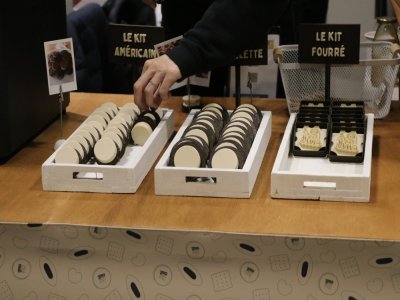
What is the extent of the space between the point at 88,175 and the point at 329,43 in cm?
74

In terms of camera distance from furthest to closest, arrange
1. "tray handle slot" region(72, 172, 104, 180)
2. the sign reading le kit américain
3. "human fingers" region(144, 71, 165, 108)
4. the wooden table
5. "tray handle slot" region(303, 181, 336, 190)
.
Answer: the sign reading le kit américain → "human fingers" region(144, 71, 165, 108) → "tray handle slot" region(72, 172, 104, 180) → "tray handle slot" region(303, 181, 336, 190) → the wooden table

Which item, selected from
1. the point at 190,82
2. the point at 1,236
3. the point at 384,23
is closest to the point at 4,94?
the point at 1,236

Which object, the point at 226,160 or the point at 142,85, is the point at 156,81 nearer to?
the point at 142,85

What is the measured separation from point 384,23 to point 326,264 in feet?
3.42

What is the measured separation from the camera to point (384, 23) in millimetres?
2418

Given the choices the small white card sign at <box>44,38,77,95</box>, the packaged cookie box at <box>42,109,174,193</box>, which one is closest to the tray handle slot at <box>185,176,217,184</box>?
the packaged cookie box at <box>42,109,174,193</box>

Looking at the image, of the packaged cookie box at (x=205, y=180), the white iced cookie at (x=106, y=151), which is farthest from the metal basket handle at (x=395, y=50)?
the white iced cookie at (x=106, y=151)

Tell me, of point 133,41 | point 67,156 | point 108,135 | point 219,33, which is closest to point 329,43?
point 219,33

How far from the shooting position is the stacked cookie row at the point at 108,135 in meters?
1.90

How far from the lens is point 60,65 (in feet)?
6.82

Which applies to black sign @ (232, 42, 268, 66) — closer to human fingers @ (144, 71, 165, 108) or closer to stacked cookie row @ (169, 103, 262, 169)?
stacked cookie row @ (169, 103, 262, 169)

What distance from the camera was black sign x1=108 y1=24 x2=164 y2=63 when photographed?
2.22 meters

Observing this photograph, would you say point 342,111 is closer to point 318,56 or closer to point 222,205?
point 318,56

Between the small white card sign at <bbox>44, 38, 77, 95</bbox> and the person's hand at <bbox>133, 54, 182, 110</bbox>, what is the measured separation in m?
0.21
